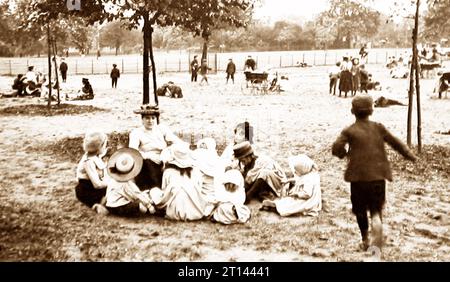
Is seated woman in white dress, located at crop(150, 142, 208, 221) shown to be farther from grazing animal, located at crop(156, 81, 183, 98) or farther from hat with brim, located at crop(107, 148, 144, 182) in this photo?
grazing animal, located at crop(156, 81, 183, 98)

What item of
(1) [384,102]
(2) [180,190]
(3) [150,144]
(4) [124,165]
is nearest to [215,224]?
(2) [180,190]

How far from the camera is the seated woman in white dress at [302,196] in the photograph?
7004 mm

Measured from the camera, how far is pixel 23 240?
566 cm

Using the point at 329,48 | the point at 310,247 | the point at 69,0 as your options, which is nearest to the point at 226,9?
the point at 69,0

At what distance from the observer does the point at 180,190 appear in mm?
6766

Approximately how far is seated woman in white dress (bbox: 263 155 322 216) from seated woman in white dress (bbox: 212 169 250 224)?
44 cm

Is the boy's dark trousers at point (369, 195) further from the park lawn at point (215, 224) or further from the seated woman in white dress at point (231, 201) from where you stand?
the seated woman in white dress at point (231, 201)

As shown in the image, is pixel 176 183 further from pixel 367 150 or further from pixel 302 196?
pixel 367 150

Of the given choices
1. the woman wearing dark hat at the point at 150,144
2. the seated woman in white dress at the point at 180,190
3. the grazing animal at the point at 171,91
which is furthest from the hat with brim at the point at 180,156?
the grazing animal at the point at 171,91

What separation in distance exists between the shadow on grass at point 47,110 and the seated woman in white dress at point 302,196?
11483 millimetres

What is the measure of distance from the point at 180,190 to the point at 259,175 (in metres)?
1.40

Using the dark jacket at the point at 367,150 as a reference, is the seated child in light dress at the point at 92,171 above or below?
below

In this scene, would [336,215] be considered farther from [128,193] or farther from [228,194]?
[128,193]

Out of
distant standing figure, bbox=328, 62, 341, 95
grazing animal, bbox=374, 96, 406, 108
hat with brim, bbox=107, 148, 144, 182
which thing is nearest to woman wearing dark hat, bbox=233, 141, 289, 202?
hat with brim, bbox=107, 148, 144, 182
